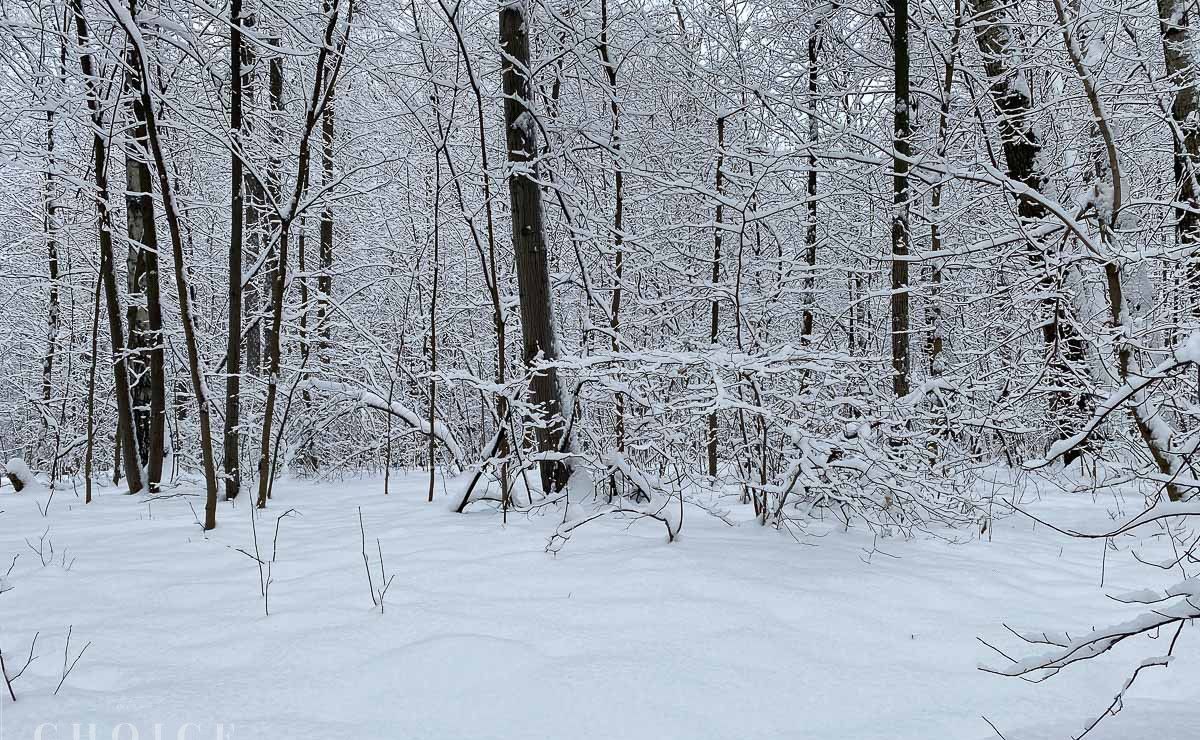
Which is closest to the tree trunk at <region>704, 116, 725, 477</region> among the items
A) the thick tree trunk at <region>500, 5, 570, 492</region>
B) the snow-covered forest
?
the snow-covered forest

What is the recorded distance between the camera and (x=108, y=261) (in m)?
5.59

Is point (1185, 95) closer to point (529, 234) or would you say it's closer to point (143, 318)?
point (529, 234)

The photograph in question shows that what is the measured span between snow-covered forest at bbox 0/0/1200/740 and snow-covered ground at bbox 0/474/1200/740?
2 centimetres

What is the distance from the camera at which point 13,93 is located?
812 cm

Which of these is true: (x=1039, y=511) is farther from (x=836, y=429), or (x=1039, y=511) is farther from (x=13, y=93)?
(x=13, y=93)

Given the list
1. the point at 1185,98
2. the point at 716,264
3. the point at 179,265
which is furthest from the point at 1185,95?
the point at 179,265

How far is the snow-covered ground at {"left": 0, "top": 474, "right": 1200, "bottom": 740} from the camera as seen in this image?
1828 mm

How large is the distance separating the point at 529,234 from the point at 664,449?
193 centimetres

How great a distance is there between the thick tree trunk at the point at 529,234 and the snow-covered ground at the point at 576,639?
62.1 inches

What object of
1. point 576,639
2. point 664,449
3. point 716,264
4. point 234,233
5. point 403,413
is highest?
point 716,264

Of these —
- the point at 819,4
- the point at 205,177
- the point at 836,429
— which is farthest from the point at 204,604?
the point at 205,177

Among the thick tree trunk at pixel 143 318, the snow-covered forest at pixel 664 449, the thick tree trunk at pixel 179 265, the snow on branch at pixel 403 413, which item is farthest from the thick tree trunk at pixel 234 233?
the snow on branch at pixel 403 413

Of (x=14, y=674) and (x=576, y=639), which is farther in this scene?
(x=576, y=639)

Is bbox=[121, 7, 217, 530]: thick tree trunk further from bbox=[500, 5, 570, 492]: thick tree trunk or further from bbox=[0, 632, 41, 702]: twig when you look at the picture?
bbox=[500, 5, 570, 492]: thick tree trunk
